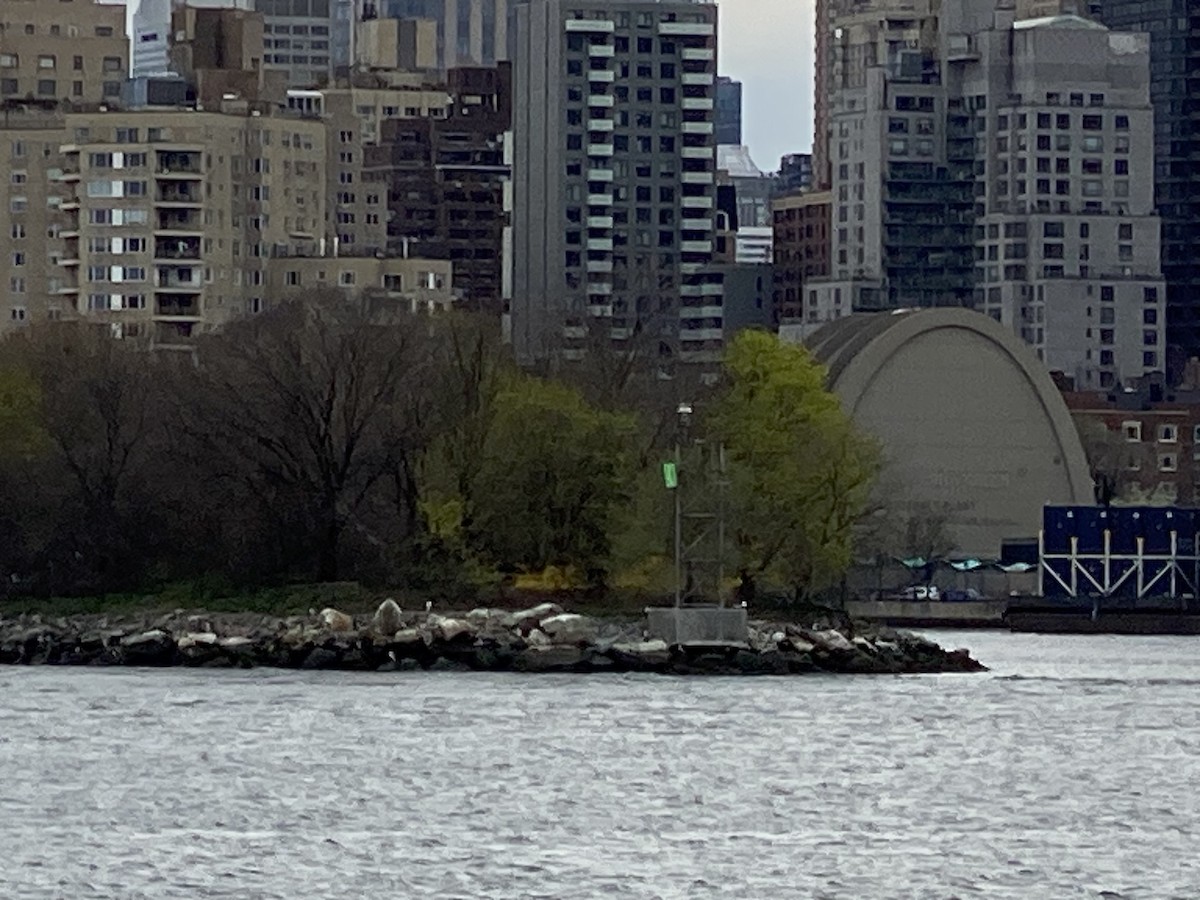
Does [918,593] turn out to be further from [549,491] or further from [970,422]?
[549,491]

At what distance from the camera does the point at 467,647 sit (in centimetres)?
10238

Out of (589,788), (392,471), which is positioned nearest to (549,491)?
(392,471)

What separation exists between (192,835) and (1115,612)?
330 ft

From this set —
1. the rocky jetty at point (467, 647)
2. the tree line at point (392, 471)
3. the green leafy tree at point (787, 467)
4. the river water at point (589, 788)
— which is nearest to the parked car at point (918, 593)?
the tree line at point (392, 471)

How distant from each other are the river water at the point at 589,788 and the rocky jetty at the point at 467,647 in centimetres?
313

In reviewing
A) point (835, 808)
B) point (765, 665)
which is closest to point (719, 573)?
point (765, 665)

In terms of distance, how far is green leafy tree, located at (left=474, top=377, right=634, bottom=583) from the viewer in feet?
381

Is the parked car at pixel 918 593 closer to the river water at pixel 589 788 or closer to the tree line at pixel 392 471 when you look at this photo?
the tree line at pixel 392 471

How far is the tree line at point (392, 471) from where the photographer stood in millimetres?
116625

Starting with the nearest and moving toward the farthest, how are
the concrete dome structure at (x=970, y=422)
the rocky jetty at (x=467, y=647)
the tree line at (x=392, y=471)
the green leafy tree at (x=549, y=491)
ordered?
the rocky jetty at (x=467, y=647) → the green leafy tree at (x=549, y=491) → the tree line at (x=392, y=471) → the concrete dome structure at (x=970, y=422)

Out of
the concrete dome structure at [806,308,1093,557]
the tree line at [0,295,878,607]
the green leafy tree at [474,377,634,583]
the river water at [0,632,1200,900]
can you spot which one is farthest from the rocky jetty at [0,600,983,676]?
the concrete dome structure at [806,308,1093,557]

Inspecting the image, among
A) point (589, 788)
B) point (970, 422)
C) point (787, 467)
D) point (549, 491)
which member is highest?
point (970, 422)

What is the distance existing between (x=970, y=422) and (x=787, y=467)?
63369mm

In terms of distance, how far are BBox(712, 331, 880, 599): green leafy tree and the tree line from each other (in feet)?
0.27
